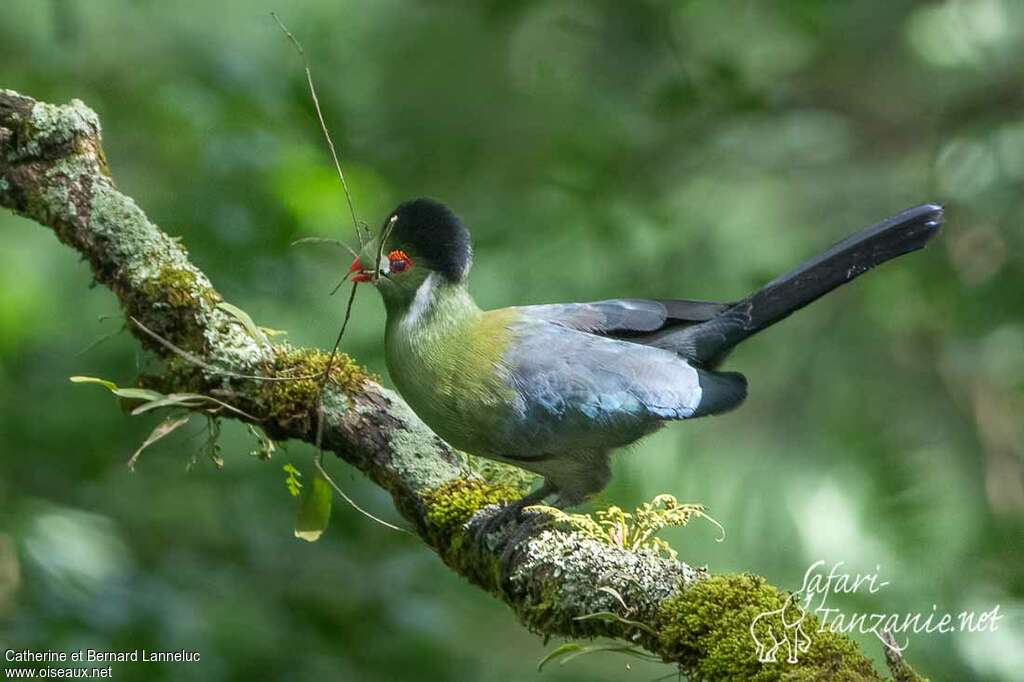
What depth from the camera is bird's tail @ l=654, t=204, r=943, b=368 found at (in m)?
3.10

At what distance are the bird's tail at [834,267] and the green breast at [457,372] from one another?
67 cm

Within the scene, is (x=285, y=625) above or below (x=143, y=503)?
below

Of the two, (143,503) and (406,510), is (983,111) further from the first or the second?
(143,503)

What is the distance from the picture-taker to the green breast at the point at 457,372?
315cm

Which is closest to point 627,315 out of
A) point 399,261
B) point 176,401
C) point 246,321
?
point 399,261

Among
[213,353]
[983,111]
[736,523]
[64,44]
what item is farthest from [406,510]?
[983,111]

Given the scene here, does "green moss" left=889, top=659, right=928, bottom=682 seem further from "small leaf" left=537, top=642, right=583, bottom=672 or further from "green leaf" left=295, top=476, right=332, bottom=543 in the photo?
Result: "green leaf" left=295, top=476, right=332, bottom=543

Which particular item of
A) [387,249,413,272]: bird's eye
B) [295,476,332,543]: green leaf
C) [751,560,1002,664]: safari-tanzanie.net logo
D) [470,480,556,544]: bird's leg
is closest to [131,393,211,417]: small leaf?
[295,476,332,543]: green leaf

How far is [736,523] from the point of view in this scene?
483cm

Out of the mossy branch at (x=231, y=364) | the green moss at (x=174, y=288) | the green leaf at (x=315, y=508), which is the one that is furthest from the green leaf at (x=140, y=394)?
the green leaf at (x=315, y=508)

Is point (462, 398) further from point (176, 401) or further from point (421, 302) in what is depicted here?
point (176, 401)

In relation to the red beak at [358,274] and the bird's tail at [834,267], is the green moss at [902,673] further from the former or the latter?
the red beak at [358,274]

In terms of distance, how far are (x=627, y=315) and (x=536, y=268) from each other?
2.11m

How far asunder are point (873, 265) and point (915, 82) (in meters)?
4.05
